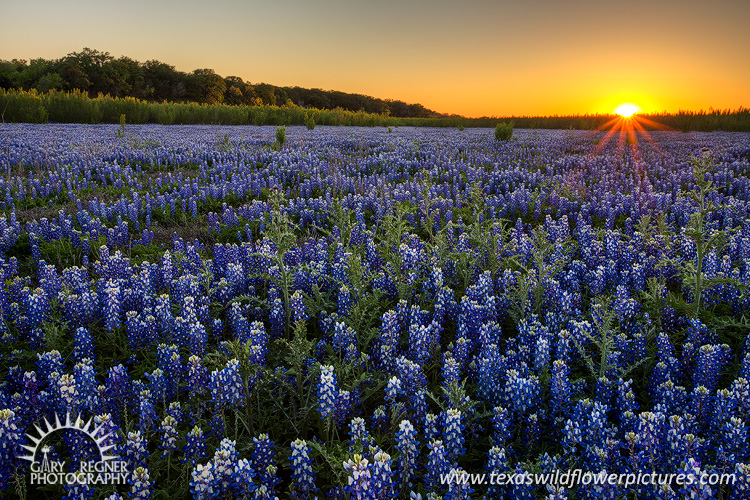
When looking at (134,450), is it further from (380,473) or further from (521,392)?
(521,392)

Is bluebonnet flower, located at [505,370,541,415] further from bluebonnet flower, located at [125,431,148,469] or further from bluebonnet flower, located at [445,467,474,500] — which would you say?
bluebonnet flower, located at [125,431,148,469]

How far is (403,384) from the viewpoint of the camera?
299 cm

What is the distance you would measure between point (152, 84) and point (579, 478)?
93174mm

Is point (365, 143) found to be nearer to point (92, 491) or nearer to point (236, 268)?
point (236, 268)

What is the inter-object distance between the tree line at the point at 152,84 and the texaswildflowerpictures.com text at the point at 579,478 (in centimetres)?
5393

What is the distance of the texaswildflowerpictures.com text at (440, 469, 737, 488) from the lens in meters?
2.16

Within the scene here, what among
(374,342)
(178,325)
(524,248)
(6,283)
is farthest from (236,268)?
(524,248)

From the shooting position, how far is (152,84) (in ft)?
261

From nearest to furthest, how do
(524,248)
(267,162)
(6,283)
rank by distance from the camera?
1. (6,283)
2. (524,248)
3. (267,162)

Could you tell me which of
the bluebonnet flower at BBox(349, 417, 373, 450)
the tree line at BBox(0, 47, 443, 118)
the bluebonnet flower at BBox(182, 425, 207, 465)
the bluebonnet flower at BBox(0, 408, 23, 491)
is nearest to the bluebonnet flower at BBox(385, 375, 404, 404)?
the bluebonnet flower at BBox(349, 417, 373, 450)

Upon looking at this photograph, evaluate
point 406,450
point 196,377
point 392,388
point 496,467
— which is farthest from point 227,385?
point 496,467

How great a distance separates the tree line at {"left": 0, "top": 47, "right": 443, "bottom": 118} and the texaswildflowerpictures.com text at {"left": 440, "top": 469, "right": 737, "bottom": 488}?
5393 centimetres

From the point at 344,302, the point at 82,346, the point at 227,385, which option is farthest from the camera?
the point at 344,302

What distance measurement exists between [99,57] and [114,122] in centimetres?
5806
